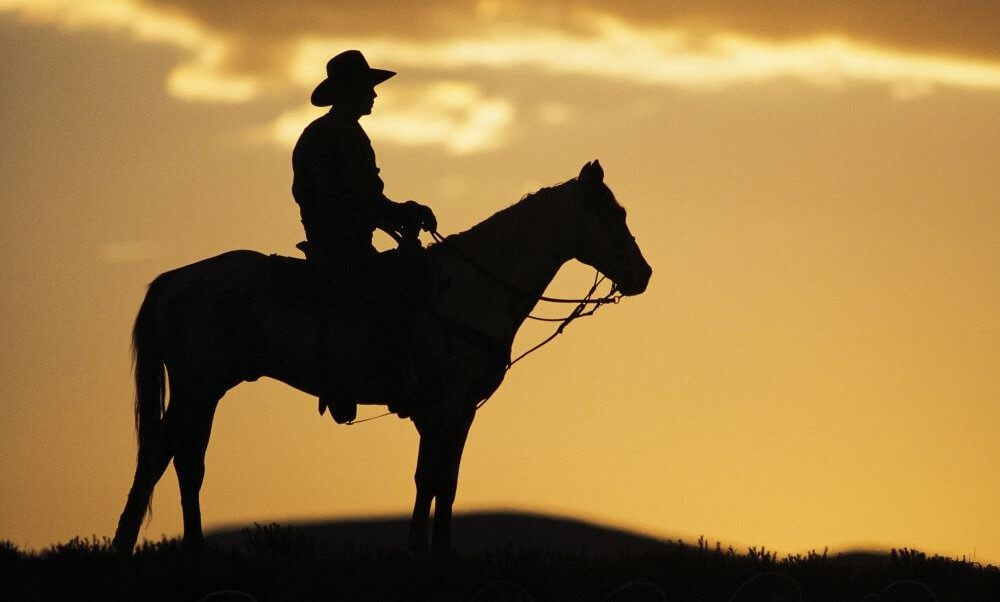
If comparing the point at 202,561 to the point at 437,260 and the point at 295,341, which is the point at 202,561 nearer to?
the point at 295,341

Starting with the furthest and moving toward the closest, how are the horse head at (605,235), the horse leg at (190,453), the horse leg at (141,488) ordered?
the horse head at (605,235) → the horse leg at (190,453) → the horse leg at (141,488)

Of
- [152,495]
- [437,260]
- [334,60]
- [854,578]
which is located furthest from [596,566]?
[334,60]

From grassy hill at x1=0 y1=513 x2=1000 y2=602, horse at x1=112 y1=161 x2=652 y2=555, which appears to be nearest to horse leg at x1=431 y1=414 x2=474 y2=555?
horse at x1=112 y1=161 x2=652 y2=555

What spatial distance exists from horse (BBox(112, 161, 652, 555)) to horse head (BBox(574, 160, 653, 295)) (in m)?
0.01

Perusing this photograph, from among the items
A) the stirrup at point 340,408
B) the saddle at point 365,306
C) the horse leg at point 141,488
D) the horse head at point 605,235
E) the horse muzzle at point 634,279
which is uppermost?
the horse head at point 605,235

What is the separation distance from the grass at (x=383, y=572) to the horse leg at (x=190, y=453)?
3.66 feet

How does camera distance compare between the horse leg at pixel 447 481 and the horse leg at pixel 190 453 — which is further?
the horse leg at pixel 190 453

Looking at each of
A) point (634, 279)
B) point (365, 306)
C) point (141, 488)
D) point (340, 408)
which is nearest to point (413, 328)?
point (365, 306)

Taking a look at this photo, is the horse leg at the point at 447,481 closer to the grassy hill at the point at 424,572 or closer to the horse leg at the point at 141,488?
the grassy hill at the point at 424,572

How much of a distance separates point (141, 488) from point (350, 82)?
4349 mm

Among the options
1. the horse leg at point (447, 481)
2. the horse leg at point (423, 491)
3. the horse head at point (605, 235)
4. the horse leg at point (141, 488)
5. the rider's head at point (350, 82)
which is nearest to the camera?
the horse leg at point (447, 481)

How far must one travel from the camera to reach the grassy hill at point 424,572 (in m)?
12.2

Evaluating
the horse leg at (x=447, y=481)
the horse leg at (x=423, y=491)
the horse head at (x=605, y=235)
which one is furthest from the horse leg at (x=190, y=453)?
the horse head at (x=605, y=235)

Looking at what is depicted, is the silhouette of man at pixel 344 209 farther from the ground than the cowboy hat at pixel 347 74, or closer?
closer
